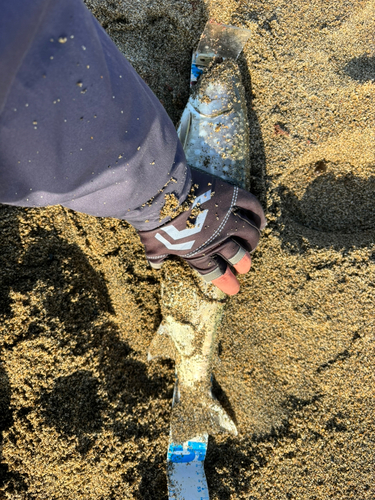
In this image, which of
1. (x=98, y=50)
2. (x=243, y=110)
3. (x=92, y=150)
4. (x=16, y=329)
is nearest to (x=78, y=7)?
(x=98, y=50)

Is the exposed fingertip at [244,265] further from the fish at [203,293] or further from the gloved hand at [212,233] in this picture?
the fish at [203,293]

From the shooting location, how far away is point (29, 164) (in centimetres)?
84

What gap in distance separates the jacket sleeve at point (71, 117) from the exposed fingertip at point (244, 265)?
22.1 inches

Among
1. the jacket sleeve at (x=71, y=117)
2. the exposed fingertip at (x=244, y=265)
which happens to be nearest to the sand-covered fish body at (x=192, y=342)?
the exposed fingertip at (x=244, y=265)

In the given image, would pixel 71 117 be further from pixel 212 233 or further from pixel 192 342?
pixel 192 342

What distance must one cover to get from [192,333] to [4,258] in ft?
2.86

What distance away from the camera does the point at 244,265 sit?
151cm

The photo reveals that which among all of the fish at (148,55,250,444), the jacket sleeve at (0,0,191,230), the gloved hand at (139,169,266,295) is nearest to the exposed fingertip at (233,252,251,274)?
the gloved hand at (139,169,266,295)

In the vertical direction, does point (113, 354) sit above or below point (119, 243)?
below

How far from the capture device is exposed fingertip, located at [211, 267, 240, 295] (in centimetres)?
149

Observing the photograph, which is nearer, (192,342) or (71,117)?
(71,117)

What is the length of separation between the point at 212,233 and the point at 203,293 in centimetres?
29

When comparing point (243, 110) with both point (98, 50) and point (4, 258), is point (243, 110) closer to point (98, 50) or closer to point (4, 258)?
point (98, 50)

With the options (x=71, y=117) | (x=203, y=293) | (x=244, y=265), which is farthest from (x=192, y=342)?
(x=71, y=117)
